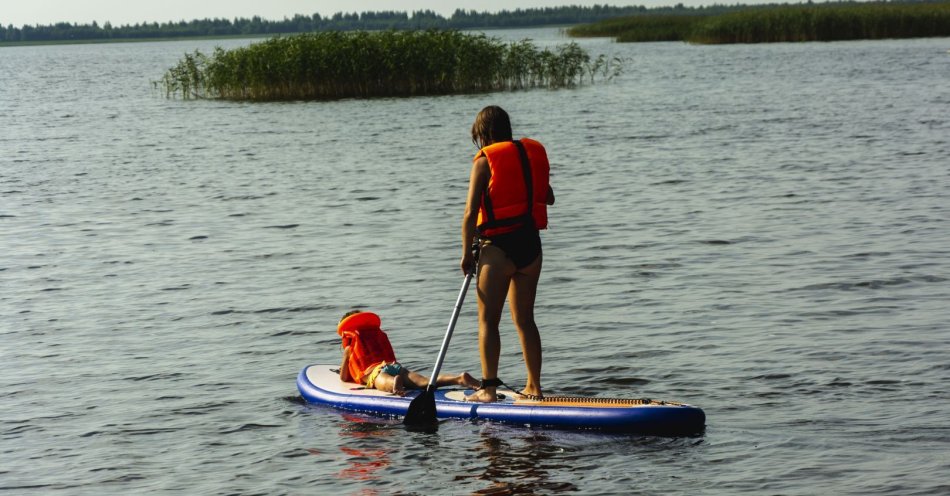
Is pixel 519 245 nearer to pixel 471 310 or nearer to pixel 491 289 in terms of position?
pixel 491 289

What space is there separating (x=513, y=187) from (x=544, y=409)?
152 cm

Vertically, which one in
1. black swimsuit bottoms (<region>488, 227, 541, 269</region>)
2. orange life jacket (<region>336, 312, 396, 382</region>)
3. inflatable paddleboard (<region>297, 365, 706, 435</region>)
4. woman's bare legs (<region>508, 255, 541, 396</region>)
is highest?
black swimsuit bottoms (<region>488, 227, 541, 269</region>)

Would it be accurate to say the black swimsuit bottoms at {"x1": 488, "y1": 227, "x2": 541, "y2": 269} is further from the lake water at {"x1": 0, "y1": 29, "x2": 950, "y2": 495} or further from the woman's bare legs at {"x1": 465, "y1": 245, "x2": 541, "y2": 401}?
the lake water at {"x1": 0, "y1": 29, "x2": 950, "y2": 495}

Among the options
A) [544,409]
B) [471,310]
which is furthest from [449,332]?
[471,310]

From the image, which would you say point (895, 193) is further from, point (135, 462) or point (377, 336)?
point (135, 462)

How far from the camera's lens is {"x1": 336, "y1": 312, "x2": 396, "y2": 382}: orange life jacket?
9547 mm

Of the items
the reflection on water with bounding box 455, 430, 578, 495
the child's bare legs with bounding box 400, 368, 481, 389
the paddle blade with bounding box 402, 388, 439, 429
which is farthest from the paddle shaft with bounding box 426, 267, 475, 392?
the reflection on water with bounding box 455, 430, 578, 495

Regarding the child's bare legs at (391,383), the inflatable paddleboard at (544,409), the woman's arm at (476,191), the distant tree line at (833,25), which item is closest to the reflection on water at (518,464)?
the inflatable paddleboard at (544,409)

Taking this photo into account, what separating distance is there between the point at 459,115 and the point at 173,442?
97.4 feet

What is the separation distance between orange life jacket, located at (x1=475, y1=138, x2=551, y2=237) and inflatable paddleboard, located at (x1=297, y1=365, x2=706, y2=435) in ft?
4.05

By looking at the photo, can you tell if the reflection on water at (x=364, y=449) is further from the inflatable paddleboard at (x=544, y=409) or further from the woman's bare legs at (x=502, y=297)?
the woman's bare legs at (x=502, y=297)

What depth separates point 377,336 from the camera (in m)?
9.66

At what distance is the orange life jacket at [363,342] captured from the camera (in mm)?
9547

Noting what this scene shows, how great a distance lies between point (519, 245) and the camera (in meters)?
8.46
